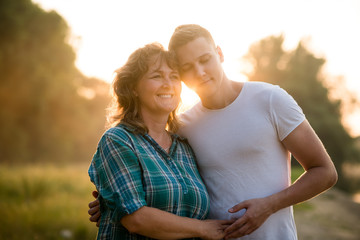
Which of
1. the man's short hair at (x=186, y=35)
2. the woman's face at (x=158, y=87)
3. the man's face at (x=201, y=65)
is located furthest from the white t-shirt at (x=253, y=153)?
the man's short hair at (x=186, y=35)

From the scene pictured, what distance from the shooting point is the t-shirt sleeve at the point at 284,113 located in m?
2.43

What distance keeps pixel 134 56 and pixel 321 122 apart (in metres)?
20.8

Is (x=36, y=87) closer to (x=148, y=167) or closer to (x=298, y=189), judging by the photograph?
(x=148, y=167)

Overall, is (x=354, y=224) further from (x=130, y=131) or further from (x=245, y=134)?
(x=130, y=131)

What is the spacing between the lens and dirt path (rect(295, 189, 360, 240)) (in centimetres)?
635

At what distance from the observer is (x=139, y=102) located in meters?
2.86

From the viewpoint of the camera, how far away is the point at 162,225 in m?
2.14

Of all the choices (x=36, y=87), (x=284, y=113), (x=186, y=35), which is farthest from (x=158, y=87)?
(x=36, y=87)

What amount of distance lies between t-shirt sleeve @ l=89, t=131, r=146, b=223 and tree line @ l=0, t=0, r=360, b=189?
59.3 ft

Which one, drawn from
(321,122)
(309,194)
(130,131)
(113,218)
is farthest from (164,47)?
(321,122)

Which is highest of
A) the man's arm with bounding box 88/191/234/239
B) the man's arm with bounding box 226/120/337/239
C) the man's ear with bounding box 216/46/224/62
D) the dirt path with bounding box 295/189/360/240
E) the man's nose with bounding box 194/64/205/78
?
the man's ear with bounding box 216/46/224/62

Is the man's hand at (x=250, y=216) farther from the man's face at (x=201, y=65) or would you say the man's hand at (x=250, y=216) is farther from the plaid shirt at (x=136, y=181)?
the man's face at (x=201, y=65)

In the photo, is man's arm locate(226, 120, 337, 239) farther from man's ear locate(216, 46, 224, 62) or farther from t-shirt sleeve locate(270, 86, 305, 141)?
man's ear locate(216, 46, 224, 62)

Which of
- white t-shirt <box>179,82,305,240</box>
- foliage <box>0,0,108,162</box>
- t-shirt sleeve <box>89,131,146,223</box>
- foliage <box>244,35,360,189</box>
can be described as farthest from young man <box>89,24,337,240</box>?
foliage <box>244,35,360,189</box>
